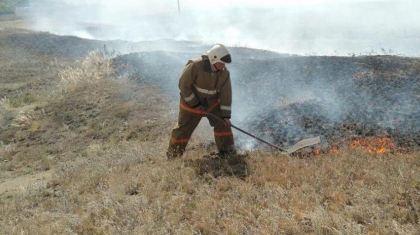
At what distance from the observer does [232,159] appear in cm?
544

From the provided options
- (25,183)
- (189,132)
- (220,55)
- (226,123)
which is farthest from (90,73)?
(220,55)

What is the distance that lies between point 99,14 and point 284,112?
40.0m

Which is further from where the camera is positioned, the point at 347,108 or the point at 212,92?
the point at 347,108

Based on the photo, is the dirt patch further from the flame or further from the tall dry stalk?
the tall dry stalk

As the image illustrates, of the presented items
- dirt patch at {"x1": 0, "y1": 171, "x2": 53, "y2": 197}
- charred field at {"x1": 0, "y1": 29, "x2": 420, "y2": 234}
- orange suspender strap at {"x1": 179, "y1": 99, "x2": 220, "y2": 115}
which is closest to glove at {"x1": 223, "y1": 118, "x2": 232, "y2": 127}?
orange suspender strap at {"x1": 179, "y1": 99, "x2": 220, "y2": 115}

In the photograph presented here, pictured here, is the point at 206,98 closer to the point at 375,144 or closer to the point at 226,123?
the point at 226,123

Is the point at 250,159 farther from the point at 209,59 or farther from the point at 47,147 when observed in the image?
the point at 47,147

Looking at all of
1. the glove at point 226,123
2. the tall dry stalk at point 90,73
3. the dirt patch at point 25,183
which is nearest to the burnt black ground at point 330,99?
the glove at point 226,123

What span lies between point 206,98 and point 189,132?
2.09 ft

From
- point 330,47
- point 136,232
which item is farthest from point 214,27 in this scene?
point 136,232

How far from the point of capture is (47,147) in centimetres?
818

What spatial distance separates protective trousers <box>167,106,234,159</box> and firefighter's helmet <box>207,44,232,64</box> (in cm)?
90

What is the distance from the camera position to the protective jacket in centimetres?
540

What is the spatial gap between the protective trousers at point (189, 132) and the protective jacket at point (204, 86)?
129 millimetres
